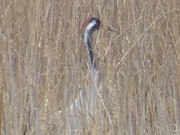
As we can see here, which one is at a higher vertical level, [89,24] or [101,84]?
[89,24]

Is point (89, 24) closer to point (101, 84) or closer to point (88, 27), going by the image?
point (88, 27)

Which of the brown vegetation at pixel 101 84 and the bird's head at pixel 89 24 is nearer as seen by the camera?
the brown vegetation at pixel 101 84

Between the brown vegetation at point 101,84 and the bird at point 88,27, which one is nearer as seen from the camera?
the brown vegetation at point 101,84

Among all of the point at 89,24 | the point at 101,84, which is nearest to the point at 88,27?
the point at 89,24

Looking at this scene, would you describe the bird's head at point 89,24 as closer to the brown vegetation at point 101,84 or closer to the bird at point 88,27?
the bird at point 88,27

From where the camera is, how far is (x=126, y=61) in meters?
1.88

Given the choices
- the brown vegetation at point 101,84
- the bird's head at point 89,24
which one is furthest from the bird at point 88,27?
the brown vegetation at point 101,84

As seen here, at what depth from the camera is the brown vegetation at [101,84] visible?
1.71m

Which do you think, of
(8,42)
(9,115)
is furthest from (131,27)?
(9,115)

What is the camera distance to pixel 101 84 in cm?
171

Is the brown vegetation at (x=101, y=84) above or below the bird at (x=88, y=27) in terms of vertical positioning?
below

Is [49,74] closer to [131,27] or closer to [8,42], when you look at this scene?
[8,42]

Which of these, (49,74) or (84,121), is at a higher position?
(49,74)

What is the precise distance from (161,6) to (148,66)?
0.37 metres
